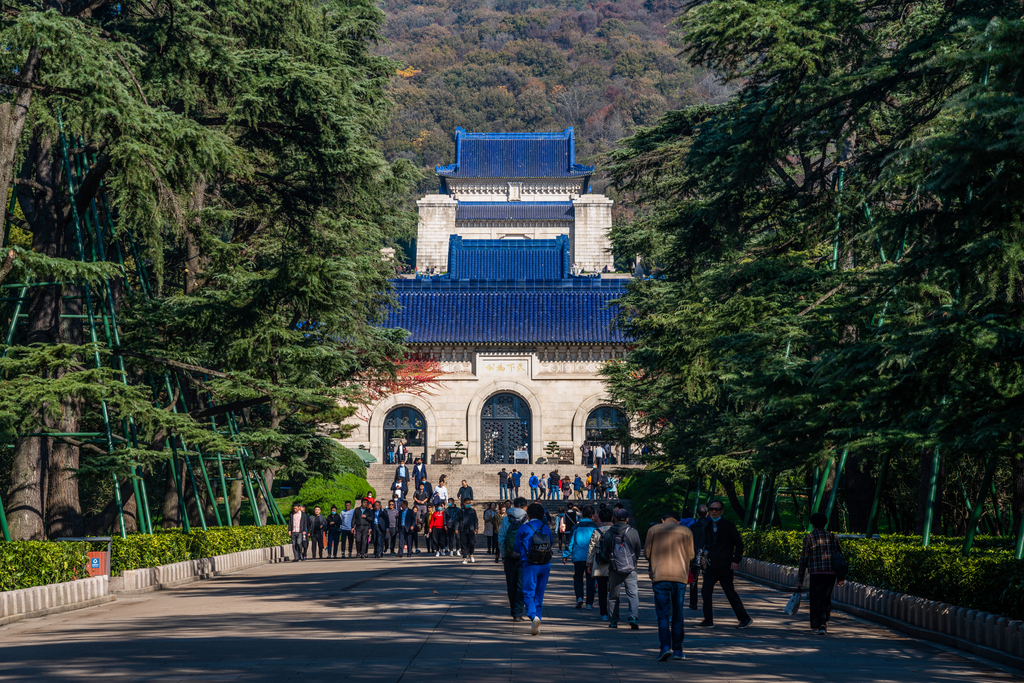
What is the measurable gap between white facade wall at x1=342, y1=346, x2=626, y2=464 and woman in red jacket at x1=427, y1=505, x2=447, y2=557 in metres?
19.0

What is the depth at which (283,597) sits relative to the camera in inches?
647

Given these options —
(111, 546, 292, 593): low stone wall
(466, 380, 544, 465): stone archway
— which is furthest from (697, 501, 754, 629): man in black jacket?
(466, 380, 544, 465): stone archway

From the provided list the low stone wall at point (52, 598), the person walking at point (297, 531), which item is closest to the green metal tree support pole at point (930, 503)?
the low stone wall at point (52, 598)

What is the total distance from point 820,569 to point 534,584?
10.8 ft

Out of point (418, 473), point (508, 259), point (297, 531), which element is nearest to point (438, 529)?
point (297, 531)

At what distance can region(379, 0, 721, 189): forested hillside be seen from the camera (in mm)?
102812

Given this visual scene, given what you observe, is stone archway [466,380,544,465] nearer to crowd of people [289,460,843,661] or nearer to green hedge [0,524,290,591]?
green hedge [0,524,290,591]

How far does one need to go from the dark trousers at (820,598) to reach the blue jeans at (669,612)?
2599 mm

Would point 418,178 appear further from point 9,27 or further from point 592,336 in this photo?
point 592,336

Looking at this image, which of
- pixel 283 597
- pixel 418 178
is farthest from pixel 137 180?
pixel 418 178

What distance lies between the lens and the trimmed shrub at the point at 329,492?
119ft

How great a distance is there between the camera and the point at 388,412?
5081cm

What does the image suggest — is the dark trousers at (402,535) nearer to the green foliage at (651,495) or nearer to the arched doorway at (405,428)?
the green foliage at (651,495)

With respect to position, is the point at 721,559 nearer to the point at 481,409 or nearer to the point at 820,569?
the point at 820,569
